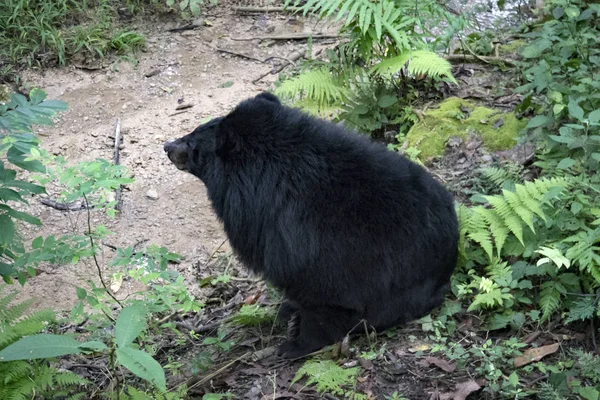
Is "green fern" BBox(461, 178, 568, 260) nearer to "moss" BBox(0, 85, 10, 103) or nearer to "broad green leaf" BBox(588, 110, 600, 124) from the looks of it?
"broad green leaf" BBox(588, 110, 600, 124)

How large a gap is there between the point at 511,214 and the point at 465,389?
1.24 metres

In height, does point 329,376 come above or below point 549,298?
below

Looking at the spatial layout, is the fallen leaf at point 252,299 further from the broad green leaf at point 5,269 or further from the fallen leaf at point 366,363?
the broad green leaf at point 5,269

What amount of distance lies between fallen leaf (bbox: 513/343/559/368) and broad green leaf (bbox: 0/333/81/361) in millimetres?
2395

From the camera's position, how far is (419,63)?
18.7ft

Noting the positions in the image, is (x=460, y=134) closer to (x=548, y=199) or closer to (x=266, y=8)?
(x=548, y=199)

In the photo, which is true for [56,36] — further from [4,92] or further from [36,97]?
[36,97]

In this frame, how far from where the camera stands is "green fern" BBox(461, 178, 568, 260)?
407cm

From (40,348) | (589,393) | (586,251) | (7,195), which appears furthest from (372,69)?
(40,348)

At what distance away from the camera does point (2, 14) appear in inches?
358

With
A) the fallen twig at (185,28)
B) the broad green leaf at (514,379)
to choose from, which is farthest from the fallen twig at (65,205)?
the broad green leaf at (514,379)

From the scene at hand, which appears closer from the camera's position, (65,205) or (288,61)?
(65,205)

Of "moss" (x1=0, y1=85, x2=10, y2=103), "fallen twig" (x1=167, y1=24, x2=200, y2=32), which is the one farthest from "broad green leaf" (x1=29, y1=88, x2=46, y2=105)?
"fallen twig" (x1=167, y1=24, x2=200, y2=32)

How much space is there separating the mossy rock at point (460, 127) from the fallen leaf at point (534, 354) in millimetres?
2181
